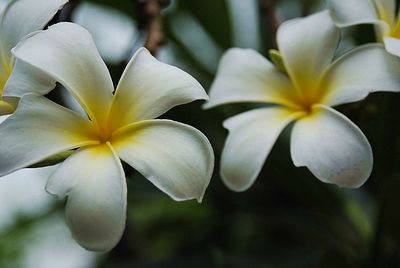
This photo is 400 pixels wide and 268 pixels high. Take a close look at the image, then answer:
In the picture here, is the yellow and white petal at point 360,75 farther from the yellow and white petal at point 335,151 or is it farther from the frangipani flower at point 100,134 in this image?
the frangipani flower at point 100,134

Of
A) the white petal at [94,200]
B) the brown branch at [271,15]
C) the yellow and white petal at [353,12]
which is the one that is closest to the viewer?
the white petal at [94,200]

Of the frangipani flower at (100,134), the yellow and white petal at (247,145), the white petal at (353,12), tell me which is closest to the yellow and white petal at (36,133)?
the frangipani flower at (100,134)

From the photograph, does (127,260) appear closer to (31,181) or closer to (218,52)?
(31,181)

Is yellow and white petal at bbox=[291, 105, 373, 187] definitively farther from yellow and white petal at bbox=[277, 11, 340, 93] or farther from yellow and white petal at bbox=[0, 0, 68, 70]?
yellow and white petal at bbox=[0, 0, 68, 70]

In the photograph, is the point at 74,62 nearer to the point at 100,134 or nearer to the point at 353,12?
the point at 100,134

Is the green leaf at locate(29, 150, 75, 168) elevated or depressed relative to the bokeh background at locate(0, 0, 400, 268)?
elevated

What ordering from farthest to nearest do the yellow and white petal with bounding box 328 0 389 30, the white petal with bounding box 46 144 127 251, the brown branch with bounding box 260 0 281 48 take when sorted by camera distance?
the brown branch with bounding box 260 0 281 48
the yellow and white petal with bounding box 328 0 389 30
the white petal with bounding box 46 144 127 251

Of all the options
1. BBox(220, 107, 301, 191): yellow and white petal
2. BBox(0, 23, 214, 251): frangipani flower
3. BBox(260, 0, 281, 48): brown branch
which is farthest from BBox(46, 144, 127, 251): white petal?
BBox(260, 0, 281, 48): brown branch
